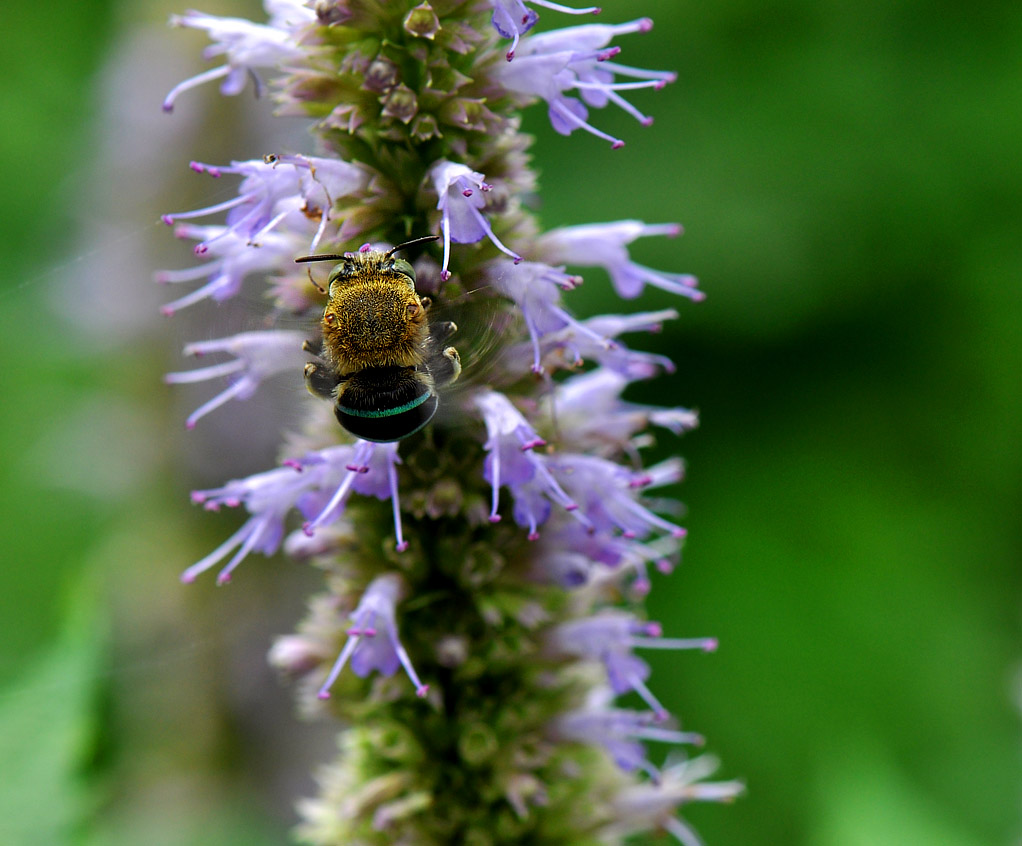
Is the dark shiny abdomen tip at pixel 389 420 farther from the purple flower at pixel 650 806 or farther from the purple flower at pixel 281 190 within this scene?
the purple flower at pixel 650 806

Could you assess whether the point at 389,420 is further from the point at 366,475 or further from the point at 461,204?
the point at 461,204

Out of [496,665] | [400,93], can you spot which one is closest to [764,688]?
[496,665]

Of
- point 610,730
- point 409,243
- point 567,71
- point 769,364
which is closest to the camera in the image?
point 409,243

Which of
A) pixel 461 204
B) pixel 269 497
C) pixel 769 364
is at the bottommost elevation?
pixel 769 364

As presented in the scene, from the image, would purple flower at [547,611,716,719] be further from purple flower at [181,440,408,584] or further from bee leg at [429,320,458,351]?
bee leg at [429,320,458,351]

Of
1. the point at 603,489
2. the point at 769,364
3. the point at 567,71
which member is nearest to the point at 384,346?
the point at 603,489

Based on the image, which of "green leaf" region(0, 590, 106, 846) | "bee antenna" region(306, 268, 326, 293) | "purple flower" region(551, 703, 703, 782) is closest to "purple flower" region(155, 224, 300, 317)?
"bee antenna" region(306, 268, 326, 293)

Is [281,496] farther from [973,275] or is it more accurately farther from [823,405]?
[973,275]

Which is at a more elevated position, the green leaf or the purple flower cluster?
the purple flower cluster
